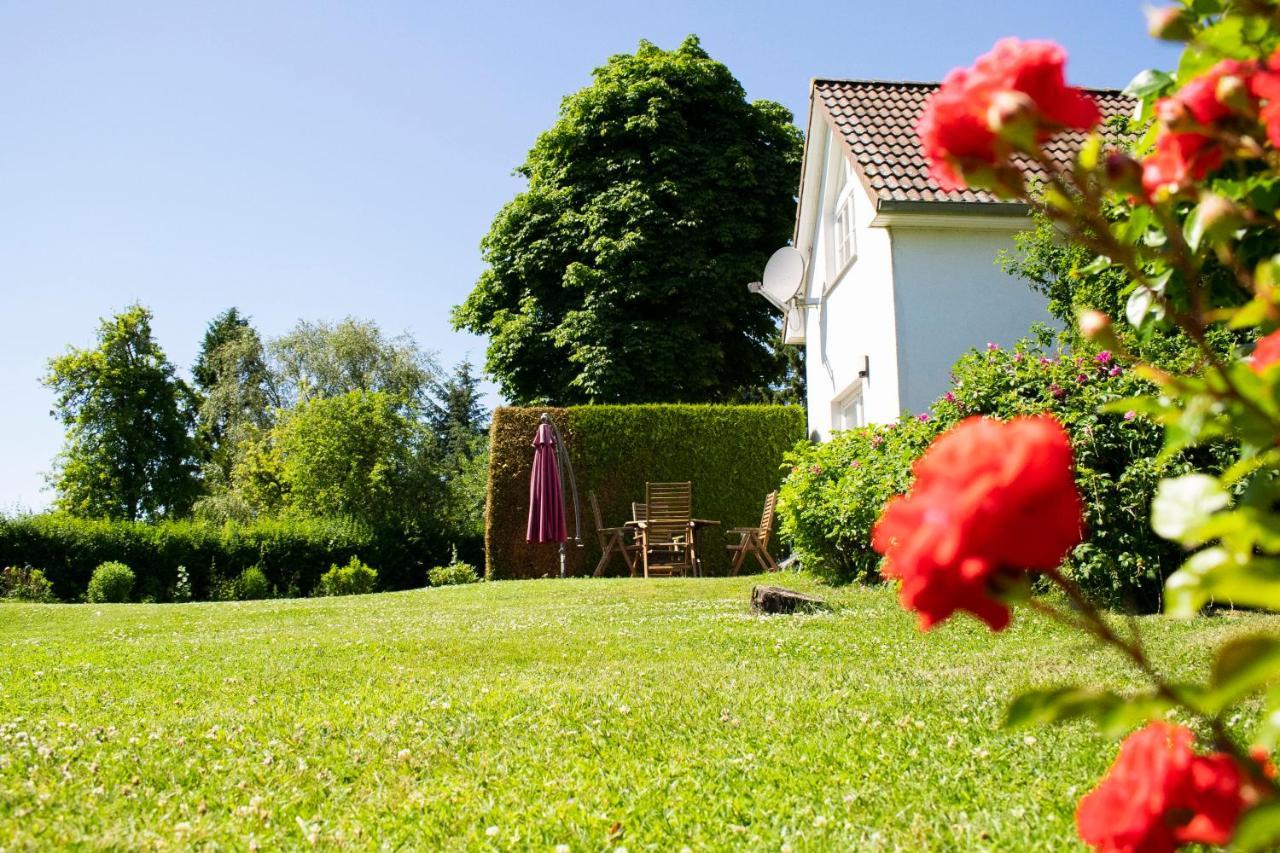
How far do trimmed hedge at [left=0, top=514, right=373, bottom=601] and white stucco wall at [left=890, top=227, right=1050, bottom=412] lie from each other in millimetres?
12222

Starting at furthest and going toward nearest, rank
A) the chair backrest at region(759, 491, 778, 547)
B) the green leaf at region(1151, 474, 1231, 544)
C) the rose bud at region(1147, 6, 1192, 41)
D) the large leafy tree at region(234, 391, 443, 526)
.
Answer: the large leafy tree at region(234, 391, 443, 526) < the chair backrest at region(759, 491, 778, 547) < the rose bud at region(1147, 6, 1192, 41) < the green leaf at region(1151, 474, 1231, 544)

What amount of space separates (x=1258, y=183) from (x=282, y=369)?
3346cm

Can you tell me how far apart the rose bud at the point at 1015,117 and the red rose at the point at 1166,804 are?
69cm

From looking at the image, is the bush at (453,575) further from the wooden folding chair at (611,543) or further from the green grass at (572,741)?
the green grass at (572,741)

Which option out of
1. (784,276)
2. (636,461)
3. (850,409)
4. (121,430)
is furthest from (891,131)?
(121,430)

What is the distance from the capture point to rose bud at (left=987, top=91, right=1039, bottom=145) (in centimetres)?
102

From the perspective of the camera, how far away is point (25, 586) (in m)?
16.6

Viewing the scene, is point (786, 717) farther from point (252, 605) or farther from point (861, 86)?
point (861, 86)

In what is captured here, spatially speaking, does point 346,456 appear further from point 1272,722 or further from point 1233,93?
point 1272,722

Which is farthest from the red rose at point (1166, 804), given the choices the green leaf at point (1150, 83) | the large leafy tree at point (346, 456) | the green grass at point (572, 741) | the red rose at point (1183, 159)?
the large leafy tree at point (346, 456)

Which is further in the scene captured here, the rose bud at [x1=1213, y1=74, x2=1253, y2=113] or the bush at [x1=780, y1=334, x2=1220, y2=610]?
the bush at [x1=780, y1=334, x2=1220, y2=610]

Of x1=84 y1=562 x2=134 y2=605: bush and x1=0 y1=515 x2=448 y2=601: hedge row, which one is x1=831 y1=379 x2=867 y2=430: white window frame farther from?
x1=84 y1=562 x2=134 y2=605: bush

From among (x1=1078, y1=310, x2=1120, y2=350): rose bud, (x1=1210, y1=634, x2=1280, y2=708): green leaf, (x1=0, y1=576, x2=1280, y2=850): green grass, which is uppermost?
(x1=1078, y1=310, x2=1120, y2=350): rose bud

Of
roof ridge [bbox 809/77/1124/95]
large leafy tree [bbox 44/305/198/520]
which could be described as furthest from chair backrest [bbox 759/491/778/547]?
large leafy tree [bbox 44/305/198/520]
